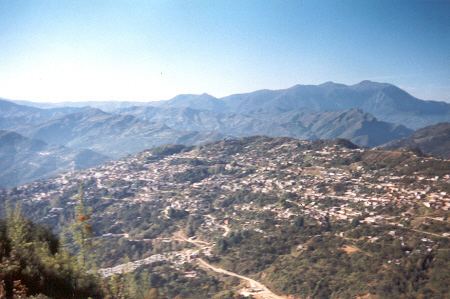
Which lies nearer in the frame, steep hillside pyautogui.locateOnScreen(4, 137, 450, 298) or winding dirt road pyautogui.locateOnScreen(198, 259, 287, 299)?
winding dirt road pyautogui.locateOnScreen(198, 259, 287, 299)

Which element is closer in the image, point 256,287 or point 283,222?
point 256,287

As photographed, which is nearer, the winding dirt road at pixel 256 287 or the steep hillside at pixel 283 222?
the winding dirt road at pixel 256 287

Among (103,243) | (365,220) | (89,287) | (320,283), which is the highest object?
(89,287)

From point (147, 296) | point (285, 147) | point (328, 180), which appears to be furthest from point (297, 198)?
point (147, 296)

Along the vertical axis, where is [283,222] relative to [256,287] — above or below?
above

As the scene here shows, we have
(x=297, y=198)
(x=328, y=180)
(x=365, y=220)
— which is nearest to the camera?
(x=365, y=220)

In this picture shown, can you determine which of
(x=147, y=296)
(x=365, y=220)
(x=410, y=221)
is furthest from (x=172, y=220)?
(x=147, y=296)

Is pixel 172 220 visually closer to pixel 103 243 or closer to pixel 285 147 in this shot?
pixel 103 243

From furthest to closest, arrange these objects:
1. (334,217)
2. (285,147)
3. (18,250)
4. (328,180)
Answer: (285,147), (328,180), (334,217), (18,250)

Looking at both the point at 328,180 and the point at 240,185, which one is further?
the point at 240,185

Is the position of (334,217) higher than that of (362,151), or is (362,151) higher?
(362,151)
